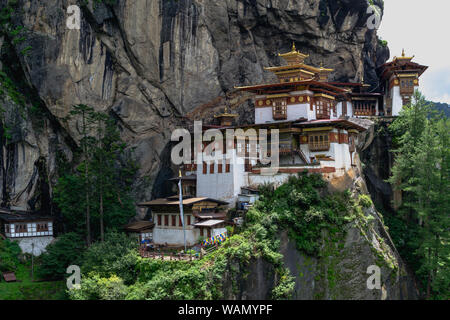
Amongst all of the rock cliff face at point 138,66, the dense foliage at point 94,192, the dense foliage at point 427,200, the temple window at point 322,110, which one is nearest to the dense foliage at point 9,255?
the rock cliff face at point 138,66

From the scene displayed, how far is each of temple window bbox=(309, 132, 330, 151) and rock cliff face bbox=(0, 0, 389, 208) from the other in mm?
12245

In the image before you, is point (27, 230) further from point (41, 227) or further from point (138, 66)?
point (138, 66)

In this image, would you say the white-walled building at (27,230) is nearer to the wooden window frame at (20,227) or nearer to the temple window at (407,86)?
the wooden window frame at (20,227)

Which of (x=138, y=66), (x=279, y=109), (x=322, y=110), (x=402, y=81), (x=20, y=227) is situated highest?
(x=138, y=66)

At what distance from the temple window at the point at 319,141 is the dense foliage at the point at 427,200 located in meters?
7.00

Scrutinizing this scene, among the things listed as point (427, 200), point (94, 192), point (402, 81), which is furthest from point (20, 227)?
point (402, 81)

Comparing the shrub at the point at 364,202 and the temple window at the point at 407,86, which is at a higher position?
the temple window at the point at 407,86

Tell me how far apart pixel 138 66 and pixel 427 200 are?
27.4 m

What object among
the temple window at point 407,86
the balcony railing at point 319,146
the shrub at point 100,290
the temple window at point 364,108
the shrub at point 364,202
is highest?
the temple window at point 407,86

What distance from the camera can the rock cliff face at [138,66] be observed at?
1772 inches

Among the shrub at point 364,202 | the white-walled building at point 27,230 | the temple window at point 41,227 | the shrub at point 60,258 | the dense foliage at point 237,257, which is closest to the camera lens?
the dense foliage at point 237,257

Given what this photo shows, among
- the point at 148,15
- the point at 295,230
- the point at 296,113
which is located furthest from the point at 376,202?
the point at 148,15

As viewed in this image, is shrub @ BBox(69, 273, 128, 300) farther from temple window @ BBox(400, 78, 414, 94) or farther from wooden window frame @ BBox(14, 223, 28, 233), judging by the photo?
temple window @ BBox(400, 78, 414, 94)

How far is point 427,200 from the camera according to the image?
4134 centimetres
